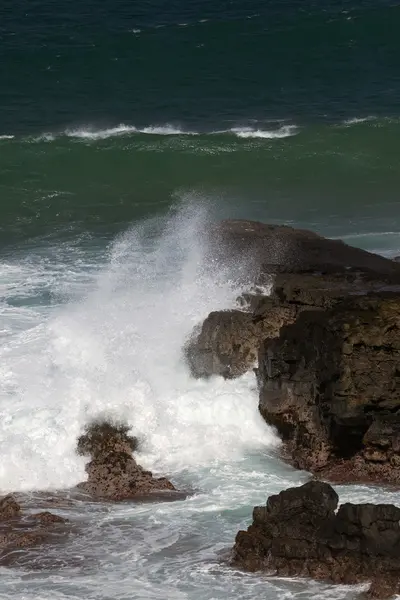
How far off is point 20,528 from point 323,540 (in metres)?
4.22

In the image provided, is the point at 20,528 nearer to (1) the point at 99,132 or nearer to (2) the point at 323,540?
(2) the point at 323,540

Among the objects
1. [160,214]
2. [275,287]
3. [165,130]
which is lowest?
[275,287]

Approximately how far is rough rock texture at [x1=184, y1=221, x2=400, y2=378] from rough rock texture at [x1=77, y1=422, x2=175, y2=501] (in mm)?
2094

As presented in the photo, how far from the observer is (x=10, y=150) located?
132 ft

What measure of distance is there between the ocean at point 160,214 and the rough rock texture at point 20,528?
15.4 inches

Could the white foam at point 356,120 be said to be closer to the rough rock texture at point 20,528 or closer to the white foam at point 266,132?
the white foam at point 266,132

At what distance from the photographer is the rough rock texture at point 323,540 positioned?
50.6 feet

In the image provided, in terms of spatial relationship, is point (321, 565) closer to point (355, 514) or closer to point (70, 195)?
point (355, 514)

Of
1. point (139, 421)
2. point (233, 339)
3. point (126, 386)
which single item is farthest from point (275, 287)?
point (139, 421)

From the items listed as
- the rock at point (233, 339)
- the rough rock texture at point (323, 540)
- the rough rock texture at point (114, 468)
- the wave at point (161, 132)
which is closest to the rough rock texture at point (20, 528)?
the rough rock texture at point (114, 468)

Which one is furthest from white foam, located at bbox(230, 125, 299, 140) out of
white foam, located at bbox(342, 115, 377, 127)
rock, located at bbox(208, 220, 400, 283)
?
rock, located at bbox(208, 220, 400, 283)

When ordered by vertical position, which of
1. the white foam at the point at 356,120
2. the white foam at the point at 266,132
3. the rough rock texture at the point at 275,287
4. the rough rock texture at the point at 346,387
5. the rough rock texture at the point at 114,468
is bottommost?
the rough rock texture at the point at 114,468

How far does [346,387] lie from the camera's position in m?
19.2

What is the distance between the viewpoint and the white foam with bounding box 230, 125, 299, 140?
41.7 m
